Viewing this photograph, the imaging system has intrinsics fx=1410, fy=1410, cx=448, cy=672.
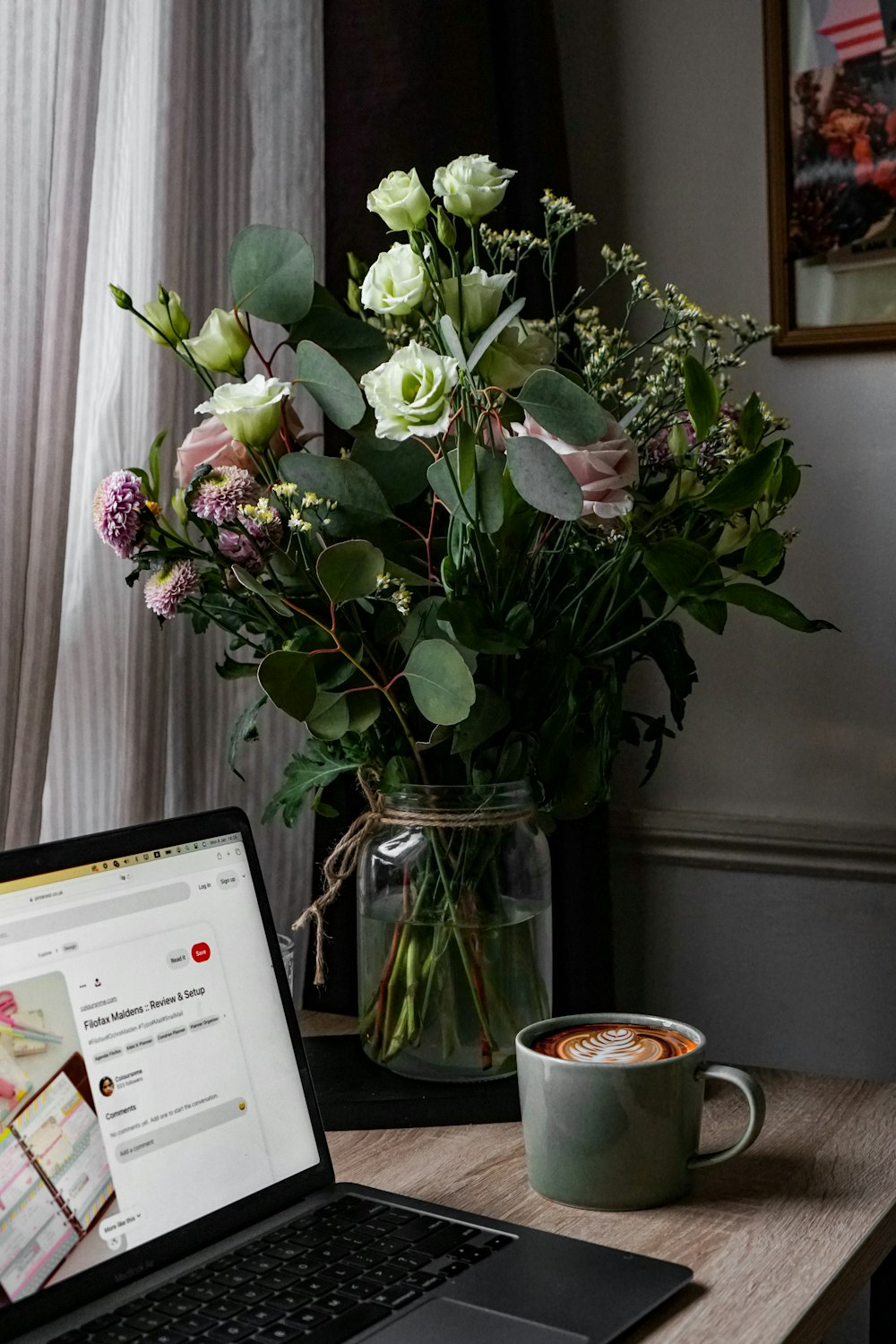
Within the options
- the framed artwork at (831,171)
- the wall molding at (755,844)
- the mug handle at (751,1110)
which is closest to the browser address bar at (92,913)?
the mug handle at (751,1110)

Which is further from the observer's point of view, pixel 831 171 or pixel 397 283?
pixel 831 171

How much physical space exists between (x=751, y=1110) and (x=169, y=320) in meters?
0.64

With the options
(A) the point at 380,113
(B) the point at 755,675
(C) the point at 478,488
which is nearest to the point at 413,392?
(C) the point at 478,488

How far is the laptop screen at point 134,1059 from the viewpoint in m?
0.73

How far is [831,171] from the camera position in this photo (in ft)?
5.01

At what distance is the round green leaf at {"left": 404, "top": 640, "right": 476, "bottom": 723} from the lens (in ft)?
2.98

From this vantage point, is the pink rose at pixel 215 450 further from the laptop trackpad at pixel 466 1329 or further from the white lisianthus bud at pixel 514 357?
the laptop trackpad at pixel 466 1329

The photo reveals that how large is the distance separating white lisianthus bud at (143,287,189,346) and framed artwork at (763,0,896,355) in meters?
0.82

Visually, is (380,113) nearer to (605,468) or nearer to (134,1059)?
(605,468)

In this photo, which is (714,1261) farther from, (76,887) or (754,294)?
(754,294)

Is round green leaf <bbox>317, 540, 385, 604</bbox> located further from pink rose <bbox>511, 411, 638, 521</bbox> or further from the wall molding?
the wall molding

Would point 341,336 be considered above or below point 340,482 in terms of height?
above

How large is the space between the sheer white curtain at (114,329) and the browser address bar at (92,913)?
10.9 inches

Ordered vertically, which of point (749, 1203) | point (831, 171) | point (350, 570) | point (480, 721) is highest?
point (831, 171)
